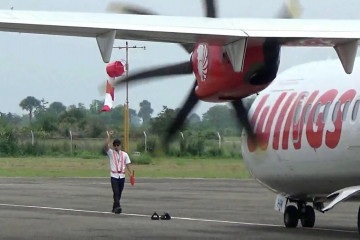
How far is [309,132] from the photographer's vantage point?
19.5 m

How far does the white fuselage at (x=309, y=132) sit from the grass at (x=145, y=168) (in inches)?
1139

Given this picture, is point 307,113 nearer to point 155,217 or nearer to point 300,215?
point 300,215

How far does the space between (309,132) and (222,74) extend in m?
4.21

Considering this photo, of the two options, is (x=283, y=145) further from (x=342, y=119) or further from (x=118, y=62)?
(x=118, y=62)

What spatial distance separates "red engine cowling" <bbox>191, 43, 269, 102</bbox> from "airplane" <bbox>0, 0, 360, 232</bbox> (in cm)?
1

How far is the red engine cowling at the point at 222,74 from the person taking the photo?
1555 cm

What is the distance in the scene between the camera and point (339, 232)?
69.1 ft

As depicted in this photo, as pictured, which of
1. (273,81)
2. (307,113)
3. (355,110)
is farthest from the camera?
(307,113)

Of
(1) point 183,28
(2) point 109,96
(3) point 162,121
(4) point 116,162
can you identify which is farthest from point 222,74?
(4) point 116,162

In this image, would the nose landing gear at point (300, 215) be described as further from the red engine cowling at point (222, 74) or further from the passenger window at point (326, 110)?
the red engine cowling at point (222, 74)

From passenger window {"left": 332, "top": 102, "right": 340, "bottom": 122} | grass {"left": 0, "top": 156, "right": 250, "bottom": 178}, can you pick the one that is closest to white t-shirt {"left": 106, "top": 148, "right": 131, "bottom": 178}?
passenger window {"left": 332, "top": 102, "right": 340, "bottom": 122}

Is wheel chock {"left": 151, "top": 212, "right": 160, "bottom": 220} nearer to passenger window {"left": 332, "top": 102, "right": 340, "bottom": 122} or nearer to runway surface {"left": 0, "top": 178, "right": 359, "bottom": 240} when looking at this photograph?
runway surface {"left": 0, "top": 178, "right": 359, "bottom": 240}

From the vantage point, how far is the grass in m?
52.4

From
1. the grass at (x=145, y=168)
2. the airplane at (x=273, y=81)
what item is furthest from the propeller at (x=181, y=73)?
the grass at (x=145, y=168)
